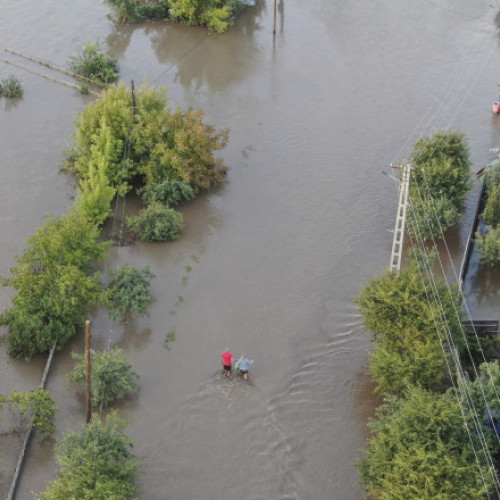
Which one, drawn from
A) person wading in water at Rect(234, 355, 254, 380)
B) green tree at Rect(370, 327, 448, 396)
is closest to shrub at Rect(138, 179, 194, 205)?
person wading in water at Rect(234, 355, 254, 380)

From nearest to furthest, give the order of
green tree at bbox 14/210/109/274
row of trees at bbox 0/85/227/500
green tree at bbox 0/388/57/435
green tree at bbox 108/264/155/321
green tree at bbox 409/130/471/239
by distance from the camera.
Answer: row of trees at bbox 0/85/227/500, green tree at bbox 0/388/57/435, green tree at bbox 14/210/109/274, green tree at bbox 108/264/155/321, green tree at bbox 409/130/471/239

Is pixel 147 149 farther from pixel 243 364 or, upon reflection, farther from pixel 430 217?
pixel 430 217

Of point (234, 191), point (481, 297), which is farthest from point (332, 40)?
point (481, 297)

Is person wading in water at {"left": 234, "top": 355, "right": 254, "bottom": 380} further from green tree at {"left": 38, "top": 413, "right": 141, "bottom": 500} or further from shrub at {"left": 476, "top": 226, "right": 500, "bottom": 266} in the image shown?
shrub at {"left": 476, "top": 226, "right": 500, "bottom": 266}

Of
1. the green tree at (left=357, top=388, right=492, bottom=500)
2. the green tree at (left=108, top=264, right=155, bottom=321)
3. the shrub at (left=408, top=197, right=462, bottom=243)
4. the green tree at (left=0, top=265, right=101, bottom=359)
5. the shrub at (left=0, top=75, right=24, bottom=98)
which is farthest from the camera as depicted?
the shrub at (left=0, top=75, right=24, bottom=98)

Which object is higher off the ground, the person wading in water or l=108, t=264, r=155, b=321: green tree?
l=108, t=264, r=155, b=321: green tree

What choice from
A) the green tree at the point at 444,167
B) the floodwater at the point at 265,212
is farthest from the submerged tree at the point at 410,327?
the green tree at the point at 444,167

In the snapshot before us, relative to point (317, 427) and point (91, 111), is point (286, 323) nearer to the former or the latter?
point (317, 427)

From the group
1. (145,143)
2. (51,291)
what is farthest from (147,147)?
(51,291)
